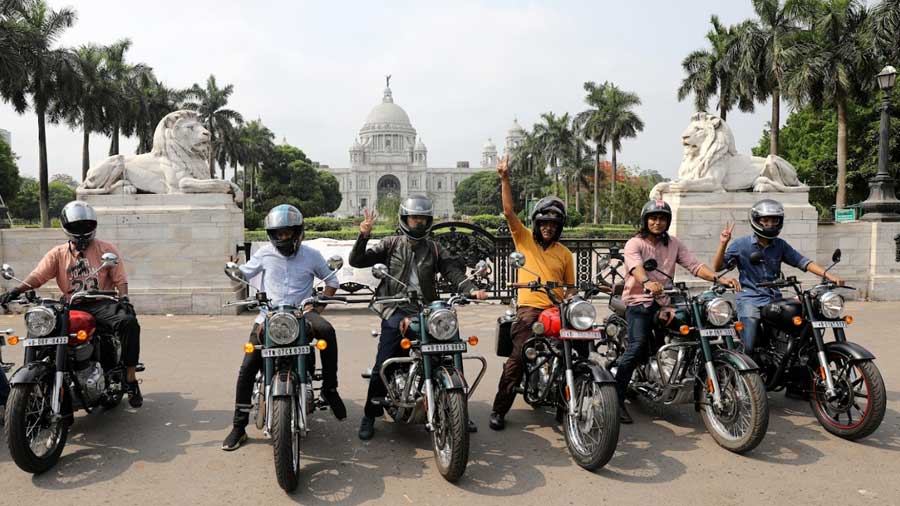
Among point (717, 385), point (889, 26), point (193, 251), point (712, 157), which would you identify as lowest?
point (717, 385)

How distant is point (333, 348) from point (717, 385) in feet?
7.96

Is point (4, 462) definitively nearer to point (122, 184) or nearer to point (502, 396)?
point (502, 396)

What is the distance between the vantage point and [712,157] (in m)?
10.3

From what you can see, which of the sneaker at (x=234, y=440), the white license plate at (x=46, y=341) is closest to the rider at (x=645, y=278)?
the sneaker at (x=234, y=440)

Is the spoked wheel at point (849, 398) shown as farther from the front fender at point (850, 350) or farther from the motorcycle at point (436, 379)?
the motorcycle at point (436, 379)

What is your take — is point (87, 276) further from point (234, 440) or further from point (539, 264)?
point (539, 264)

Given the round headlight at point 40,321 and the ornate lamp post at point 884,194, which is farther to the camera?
the ornate lamp post at point 884,194

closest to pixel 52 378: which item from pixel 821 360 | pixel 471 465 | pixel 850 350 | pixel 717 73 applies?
pixel 471 465

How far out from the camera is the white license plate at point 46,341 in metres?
3.86

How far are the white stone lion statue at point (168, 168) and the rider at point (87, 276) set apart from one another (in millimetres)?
5254

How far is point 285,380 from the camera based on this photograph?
3.58m

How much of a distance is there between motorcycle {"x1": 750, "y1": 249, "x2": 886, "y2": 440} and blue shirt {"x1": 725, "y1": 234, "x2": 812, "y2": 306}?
18cm

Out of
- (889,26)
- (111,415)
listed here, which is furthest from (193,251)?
(889,26)

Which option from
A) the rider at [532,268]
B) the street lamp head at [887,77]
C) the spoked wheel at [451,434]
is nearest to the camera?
the spoked wheel at [451,434]
